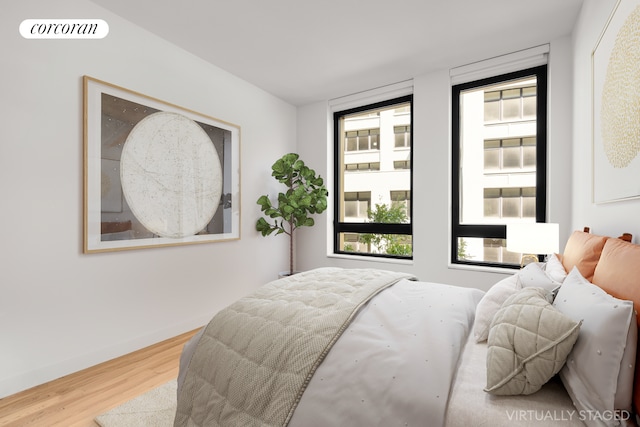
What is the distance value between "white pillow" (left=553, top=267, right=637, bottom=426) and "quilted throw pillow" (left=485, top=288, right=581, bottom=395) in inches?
1.3

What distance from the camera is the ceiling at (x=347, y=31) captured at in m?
2.31

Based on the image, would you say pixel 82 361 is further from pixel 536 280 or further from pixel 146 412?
pixel 536 280

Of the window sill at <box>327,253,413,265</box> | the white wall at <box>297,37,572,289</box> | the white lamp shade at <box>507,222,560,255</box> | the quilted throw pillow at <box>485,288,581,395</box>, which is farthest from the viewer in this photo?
the window sill at <box>327,253,413,265</box>

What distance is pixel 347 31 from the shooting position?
2.62 metres

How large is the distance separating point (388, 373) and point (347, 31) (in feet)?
8.65

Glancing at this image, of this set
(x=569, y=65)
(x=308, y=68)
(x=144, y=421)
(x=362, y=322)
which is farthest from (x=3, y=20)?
(x=569, y=65)

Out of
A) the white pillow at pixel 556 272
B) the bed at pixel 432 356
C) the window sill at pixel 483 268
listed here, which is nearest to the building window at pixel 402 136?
the window sill at pixel 483 268

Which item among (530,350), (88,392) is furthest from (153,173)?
(530,350)

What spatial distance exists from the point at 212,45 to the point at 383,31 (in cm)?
155

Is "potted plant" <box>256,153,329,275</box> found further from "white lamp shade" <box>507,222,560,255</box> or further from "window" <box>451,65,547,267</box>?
"white lamp shade" <box>507,222,560,255</box>

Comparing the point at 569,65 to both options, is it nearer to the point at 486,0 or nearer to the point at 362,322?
the point at 486,0

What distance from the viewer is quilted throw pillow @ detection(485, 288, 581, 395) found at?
0.89 metres

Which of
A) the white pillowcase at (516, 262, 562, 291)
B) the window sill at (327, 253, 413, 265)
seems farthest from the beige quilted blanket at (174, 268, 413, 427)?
the window sill at (327, 253, 413, 265)

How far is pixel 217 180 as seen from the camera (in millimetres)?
3229
